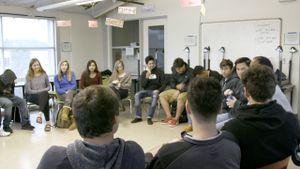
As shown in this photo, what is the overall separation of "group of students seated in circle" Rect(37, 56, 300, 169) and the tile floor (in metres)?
1.95

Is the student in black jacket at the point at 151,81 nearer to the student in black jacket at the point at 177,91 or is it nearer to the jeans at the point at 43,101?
the student in black jacket at the point at 177,91

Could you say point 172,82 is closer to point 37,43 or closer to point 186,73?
point 186,73

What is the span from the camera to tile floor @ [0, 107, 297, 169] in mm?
3656

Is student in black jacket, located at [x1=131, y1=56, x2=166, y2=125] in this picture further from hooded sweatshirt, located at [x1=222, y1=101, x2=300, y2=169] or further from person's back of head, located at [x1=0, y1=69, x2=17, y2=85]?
hooded sweatshirt, located at [x1=222, y1=101, x2=300, y2=169]

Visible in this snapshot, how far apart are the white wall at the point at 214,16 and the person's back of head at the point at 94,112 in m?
5.05

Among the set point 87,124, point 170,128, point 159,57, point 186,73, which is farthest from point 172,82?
point 87,124

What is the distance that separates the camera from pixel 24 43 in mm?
6559

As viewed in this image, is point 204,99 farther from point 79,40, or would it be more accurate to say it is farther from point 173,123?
point 79,40

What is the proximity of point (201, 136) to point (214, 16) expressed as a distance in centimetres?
519

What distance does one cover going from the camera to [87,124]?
117 cm

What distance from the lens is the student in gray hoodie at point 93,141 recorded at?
3.76 feet

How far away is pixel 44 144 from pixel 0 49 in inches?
112

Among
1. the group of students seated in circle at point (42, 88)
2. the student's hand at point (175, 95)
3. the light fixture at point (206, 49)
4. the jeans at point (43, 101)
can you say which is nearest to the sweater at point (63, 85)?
the group of students seated in circle at point (42, 88)

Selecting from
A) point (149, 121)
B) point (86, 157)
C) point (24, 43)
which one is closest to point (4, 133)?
point (149, 121)
